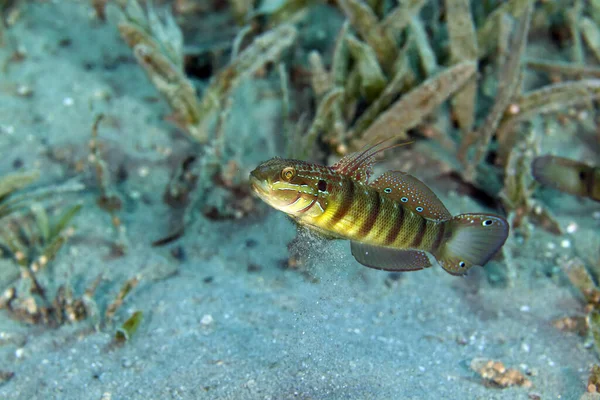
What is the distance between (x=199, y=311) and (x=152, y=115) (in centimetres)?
273

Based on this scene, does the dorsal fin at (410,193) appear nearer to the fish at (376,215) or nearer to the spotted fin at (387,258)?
the fish at (376,215)

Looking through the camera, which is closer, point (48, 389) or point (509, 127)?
point (48, 389)

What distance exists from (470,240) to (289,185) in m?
1.10

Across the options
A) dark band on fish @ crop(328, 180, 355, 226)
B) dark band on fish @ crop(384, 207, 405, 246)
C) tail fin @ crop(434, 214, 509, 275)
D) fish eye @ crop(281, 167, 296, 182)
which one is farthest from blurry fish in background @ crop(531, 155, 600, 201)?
fish eye @ crop(281, 167, 296, 182)

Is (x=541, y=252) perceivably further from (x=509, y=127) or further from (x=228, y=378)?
(x=228, y=378)

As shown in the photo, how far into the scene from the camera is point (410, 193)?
111 inches

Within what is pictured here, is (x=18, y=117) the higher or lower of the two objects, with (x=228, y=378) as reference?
higher

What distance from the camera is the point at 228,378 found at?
3082mm

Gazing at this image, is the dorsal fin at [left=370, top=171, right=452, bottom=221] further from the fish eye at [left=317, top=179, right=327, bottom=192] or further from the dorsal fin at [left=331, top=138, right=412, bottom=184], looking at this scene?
the fish eye at [left=317, top=179, right=327, bottom=192]

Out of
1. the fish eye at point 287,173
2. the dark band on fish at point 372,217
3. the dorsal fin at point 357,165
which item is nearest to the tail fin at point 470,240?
the dark band on fish at point 372,217

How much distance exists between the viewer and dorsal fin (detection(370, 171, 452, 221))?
2.81m

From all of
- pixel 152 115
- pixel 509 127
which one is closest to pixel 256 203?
pixel 152 115

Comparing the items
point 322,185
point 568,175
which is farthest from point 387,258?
point 568,175

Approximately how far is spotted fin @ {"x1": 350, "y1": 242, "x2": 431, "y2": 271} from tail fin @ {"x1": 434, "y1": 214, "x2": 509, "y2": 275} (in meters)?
0.15
